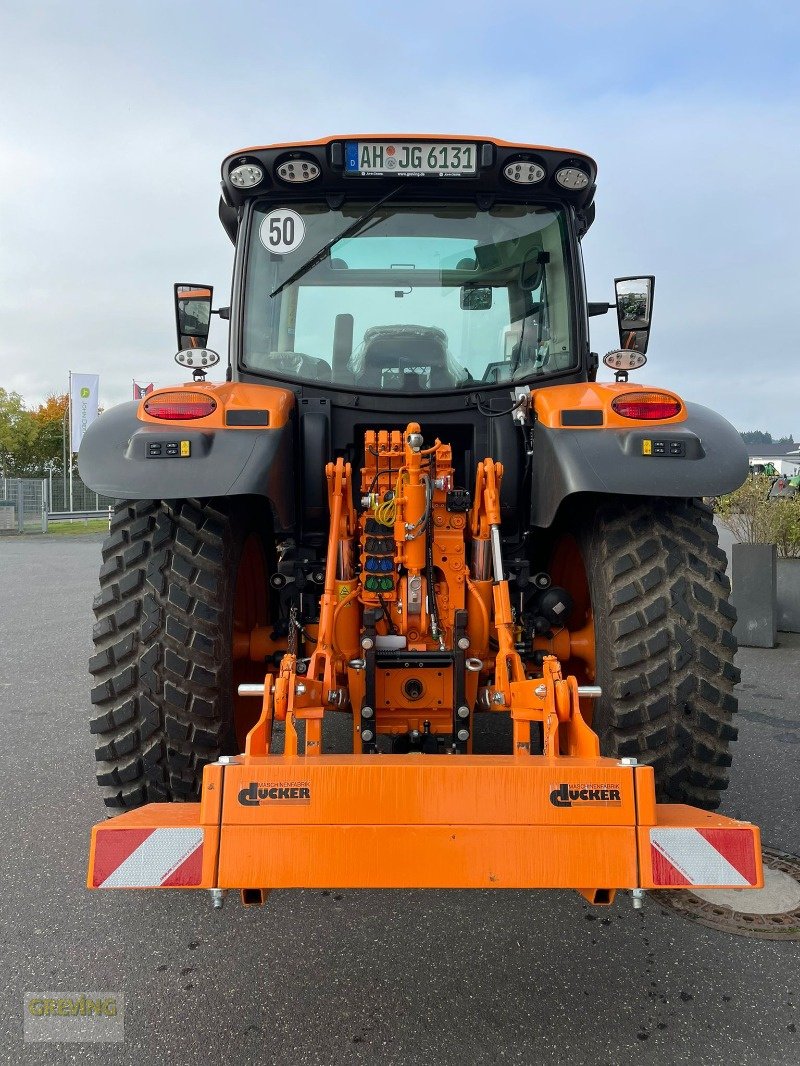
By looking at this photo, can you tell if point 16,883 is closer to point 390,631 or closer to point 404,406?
point 390,631

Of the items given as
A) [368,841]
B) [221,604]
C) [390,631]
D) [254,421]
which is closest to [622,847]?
[368,841]

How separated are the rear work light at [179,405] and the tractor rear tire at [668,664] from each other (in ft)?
5.08

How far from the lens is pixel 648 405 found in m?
2.79

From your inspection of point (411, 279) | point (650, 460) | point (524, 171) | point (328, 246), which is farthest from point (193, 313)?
point (650, 460)

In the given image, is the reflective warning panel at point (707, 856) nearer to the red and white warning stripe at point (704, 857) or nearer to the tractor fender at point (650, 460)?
the red and white warning stripe at point (704, 857)

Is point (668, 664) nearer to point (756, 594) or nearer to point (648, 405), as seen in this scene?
point (648, 405)

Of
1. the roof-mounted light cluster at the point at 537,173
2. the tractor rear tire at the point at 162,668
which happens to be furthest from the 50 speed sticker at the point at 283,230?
the tractor rear tire at the point at 162,668

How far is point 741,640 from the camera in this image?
7.18 m

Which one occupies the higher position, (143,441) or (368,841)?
(143,441)

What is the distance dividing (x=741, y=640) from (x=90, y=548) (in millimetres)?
15569

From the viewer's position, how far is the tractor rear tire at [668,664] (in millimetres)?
2652

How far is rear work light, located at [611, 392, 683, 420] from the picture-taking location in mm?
2777

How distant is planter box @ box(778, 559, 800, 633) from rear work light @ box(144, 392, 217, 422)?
6.42 metres

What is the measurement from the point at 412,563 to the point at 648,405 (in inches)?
40.3
